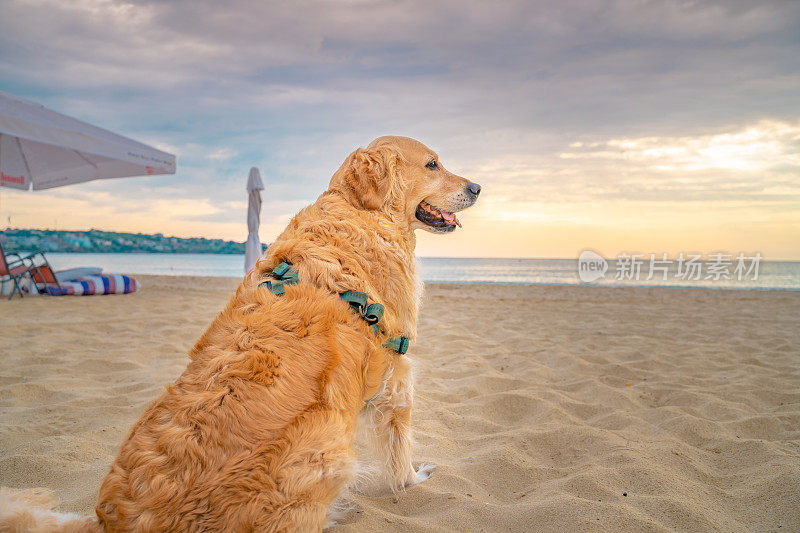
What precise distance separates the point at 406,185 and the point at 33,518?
220 centimetres

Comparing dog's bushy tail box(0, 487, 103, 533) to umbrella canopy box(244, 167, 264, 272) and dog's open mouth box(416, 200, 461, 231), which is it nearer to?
dog's open mouth box(416, 200, 461, 231)

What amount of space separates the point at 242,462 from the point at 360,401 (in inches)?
24.5

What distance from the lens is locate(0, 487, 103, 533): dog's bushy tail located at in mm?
1461

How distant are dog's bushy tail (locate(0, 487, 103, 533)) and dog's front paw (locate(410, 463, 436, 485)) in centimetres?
160

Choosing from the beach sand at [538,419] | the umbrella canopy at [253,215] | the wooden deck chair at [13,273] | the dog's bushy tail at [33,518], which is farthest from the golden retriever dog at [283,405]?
the umbrella canopy at [253,215]

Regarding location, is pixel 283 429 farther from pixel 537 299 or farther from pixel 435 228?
pixel 537 299

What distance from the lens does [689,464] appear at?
9.16ft

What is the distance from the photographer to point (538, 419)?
3.55 m

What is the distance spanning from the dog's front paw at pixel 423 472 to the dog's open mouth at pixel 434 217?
1.46m

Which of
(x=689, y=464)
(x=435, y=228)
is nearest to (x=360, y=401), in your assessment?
(x=435, y=228)

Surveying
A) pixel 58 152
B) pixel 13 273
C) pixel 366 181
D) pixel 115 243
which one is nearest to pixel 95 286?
pixel 13 273

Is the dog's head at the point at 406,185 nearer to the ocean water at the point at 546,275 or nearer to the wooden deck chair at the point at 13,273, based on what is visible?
the ocean water at the point at 546,275

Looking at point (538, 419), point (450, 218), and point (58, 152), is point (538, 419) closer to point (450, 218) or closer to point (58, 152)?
point (450, 218)

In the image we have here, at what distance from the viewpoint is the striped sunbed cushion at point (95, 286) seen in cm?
1038
